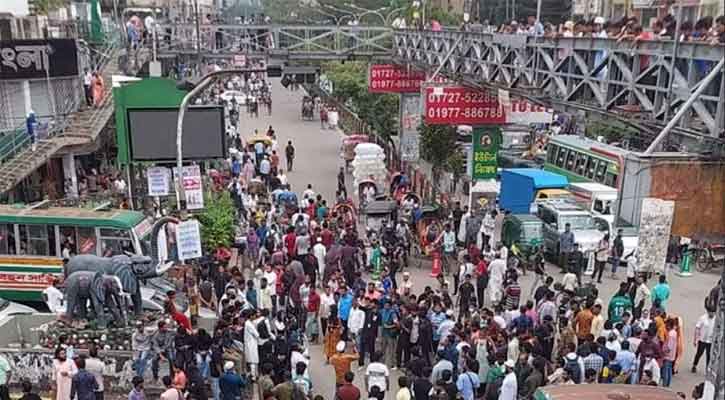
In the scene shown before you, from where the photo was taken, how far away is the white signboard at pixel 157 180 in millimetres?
19047

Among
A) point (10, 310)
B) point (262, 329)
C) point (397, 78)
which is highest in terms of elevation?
point (397, 78)

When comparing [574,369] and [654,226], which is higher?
[654,226]

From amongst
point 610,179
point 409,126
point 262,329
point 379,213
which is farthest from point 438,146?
point 262,329

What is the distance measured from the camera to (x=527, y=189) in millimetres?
25547

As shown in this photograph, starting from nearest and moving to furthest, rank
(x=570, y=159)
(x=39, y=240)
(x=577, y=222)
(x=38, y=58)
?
1. (x=39, y=240)
2. (x=577, y=222)
3. (x=38, y=58)
4. (x=570, y=159)

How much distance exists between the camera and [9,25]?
88.8 ft

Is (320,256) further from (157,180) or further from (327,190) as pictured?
(327,190)

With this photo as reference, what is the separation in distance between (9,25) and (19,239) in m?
13.5

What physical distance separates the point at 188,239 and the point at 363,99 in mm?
30583

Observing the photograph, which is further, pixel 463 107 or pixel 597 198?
pixel 597 198

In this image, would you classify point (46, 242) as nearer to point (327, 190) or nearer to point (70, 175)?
point (70, 175)

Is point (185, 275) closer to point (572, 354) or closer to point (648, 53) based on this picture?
point (572, 354)

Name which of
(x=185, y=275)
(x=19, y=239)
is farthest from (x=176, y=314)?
(x=19, y=239)

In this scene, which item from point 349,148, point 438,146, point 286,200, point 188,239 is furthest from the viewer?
point 349,148
